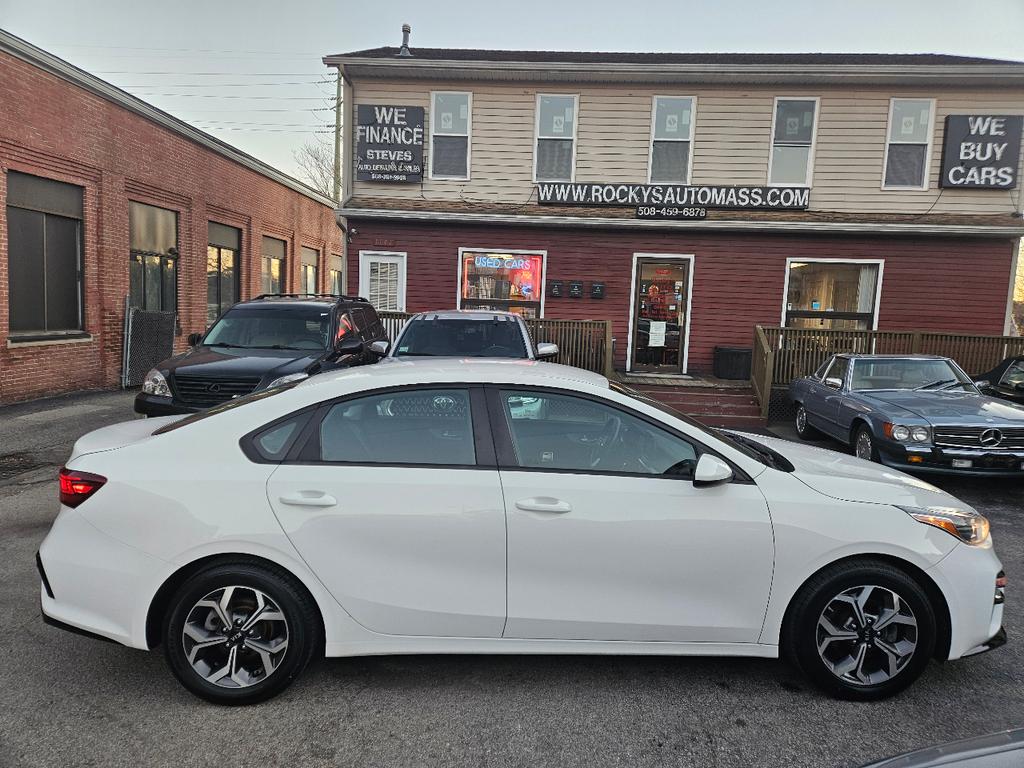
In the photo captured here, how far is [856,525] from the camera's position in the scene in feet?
9.93

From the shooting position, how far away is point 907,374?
8.59 metres

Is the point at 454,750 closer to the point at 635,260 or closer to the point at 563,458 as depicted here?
the point at 563,458

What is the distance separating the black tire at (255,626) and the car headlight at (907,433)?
6.32 m

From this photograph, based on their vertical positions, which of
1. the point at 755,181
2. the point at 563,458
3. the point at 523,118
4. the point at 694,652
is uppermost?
the point at 523,118

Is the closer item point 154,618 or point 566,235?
point 154,618

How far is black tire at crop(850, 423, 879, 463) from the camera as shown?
7.32 m

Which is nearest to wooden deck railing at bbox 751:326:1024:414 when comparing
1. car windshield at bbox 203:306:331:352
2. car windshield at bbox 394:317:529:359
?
car windshield at bbox 394:317:529:359

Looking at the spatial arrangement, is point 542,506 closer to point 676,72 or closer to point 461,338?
point 461,338

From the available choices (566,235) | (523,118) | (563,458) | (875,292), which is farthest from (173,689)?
(875,292)

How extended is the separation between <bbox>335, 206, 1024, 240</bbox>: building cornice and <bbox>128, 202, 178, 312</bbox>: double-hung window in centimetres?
503

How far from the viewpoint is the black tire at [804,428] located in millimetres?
9914

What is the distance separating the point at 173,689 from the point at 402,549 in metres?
1.30

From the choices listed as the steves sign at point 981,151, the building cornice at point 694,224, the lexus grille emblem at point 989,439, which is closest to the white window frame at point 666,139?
the building cornice at point 694,224

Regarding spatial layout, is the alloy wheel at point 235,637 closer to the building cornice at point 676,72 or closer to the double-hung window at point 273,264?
the building cornice at point 676,72
